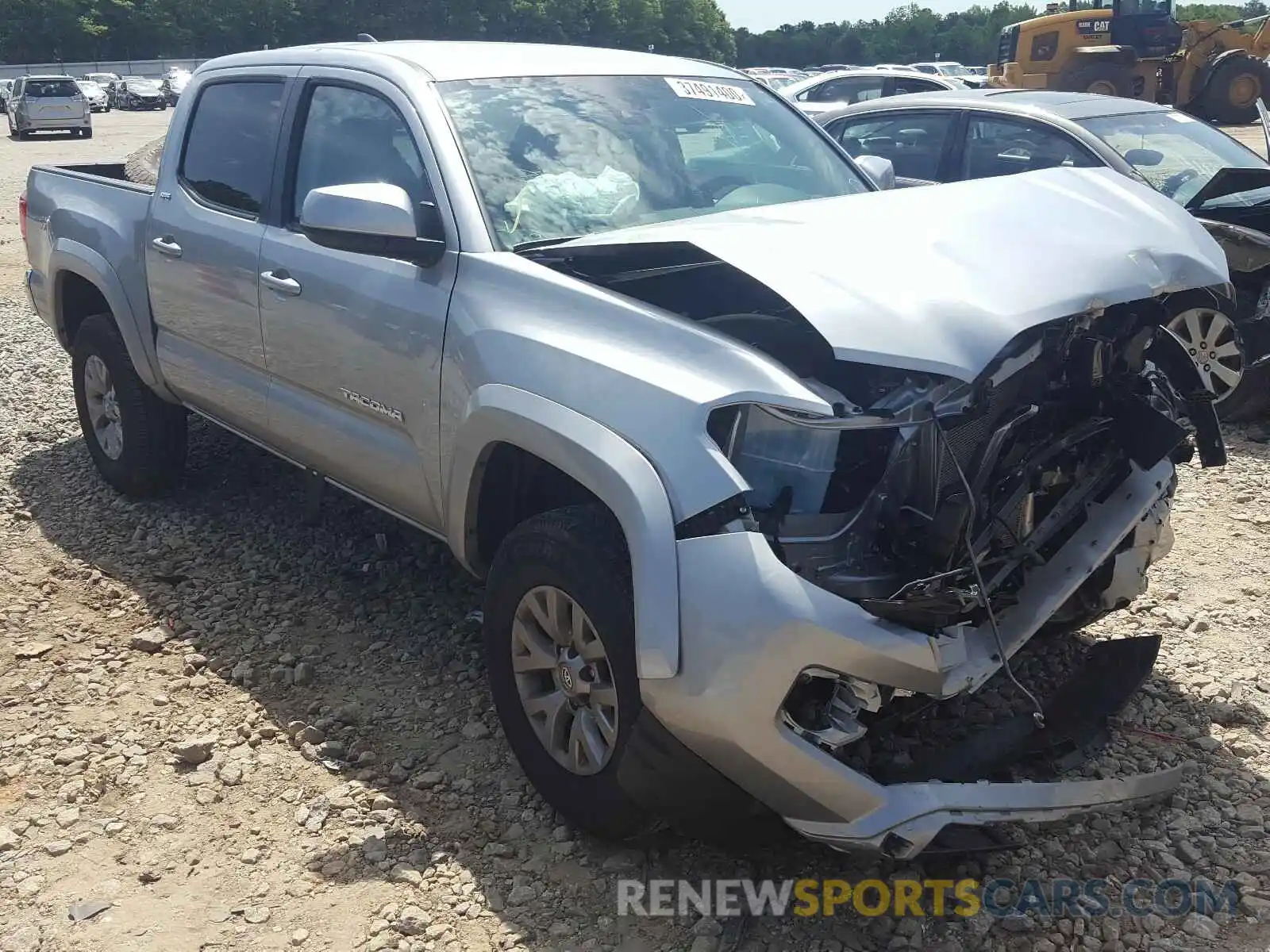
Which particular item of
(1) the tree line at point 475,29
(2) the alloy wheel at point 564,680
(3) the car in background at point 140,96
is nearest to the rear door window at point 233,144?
(2) the alloy wheel at point 564,680

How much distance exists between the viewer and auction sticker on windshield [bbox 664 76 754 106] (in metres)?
4.04

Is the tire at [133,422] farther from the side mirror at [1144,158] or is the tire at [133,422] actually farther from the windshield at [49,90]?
the windshield at [49,90]

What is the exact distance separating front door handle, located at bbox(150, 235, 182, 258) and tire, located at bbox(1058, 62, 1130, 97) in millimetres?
19582

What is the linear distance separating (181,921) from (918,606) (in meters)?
1.93

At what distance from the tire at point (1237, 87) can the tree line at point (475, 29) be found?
37.1m

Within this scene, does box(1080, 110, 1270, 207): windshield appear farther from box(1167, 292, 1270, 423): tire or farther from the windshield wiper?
the windshield wiper

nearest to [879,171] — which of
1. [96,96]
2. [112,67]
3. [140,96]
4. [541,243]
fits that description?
[541,243]

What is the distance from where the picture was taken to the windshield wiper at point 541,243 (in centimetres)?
329

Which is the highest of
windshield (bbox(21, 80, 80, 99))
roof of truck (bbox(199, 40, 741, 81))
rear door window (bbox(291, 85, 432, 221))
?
roof of truck (bbox(199, 40, 741, 81))

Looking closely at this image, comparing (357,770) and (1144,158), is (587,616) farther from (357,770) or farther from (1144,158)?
(1144,158)

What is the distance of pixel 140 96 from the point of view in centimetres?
4709

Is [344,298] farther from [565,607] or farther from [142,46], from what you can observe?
[142,46]

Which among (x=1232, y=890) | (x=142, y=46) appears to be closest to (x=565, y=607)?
(x=1232, y=890)

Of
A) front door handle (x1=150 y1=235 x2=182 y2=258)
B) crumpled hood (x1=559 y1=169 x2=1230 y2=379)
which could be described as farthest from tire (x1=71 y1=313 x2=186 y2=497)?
crumpled hood (x1=559 y1=169 x2=1230 y2=379)
